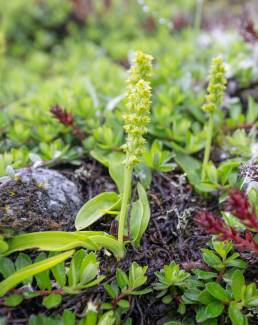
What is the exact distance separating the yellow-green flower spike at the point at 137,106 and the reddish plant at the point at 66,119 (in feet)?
3.47

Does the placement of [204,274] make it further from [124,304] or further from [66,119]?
[66,119]

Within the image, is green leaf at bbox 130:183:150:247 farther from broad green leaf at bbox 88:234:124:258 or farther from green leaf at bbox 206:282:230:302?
green leaf at bbox 206:282:230:302

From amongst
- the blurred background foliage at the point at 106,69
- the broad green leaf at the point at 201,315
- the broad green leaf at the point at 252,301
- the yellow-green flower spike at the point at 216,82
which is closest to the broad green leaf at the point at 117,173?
the blurred background foliage at the point at 106,69

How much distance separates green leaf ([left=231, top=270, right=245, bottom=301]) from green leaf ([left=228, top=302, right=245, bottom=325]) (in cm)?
5

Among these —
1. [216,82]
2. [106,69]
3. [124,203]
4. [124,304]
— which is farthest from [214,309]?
[106,69]

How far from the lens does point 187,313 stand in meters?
1.93

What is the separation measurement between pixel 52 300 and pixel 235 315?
85 centimetres

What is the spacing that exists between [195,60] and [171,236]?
2758 millimetres

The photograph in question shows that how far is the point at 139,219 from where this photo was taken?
2195 mm

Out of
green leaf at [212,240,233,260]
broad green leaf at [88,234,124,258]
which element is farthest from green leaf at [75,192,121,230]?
green leaf at [212,240,233,260]

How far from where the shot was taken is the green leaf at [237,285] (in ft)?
5.97

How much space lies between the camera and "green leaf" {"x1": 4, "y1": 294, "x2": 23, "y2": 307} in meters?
1.72

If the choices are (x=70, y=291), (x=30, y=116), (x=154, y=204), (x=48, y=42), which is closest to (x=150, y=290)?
(x=70, y=291)

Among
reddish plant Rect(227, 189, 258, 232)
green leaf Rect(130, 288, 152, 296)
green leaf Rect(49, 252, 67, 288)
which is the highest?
reddish plant Rect(227, 189, 258, 232)
